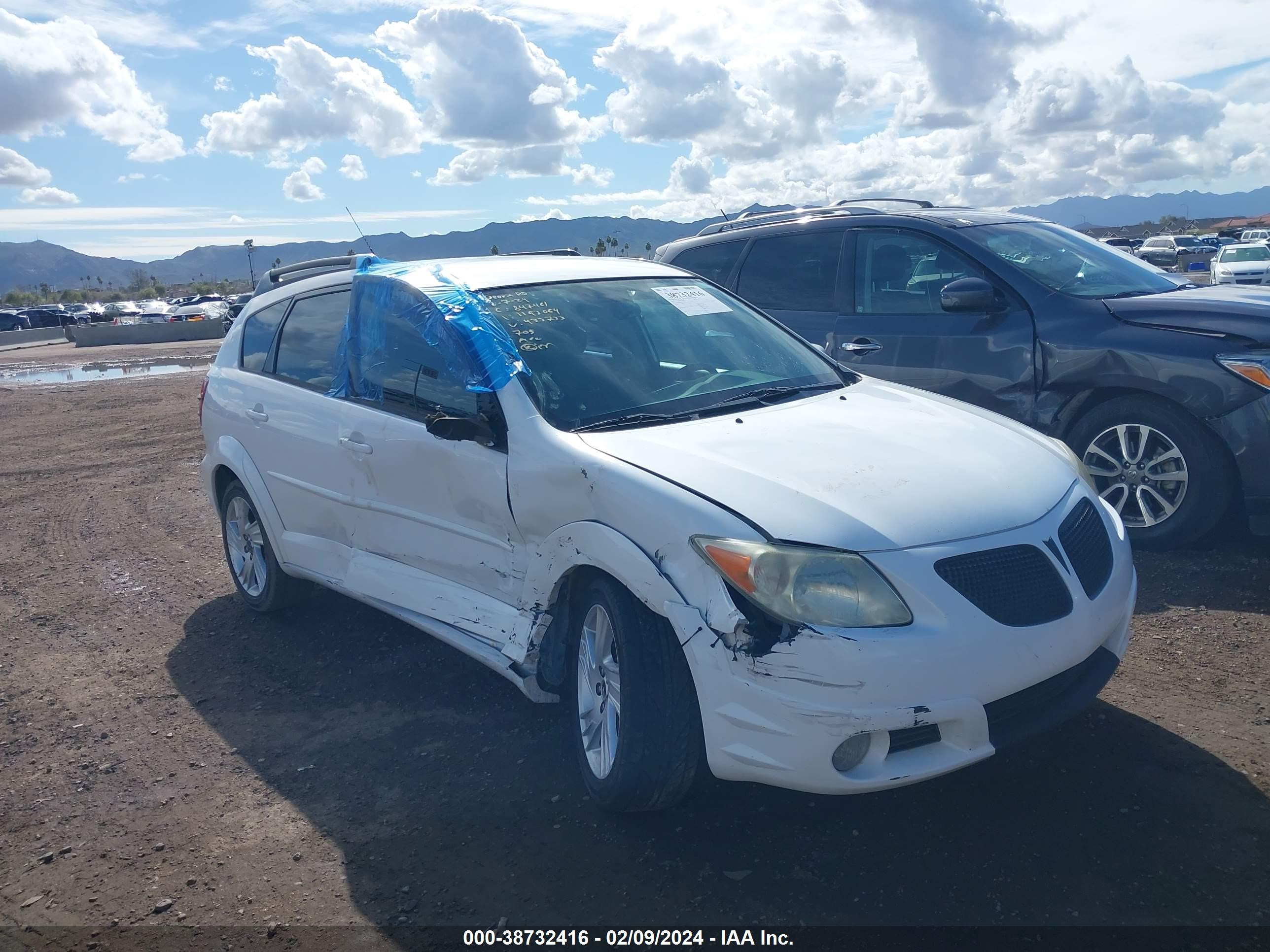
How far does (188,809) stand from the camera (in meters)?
3.84

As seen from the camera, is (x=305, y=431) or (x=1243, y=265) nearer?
(x=305, y=431)

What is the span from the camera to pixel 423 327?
14.3 ft

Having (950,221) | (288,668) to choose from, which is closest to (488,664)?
(288,668)

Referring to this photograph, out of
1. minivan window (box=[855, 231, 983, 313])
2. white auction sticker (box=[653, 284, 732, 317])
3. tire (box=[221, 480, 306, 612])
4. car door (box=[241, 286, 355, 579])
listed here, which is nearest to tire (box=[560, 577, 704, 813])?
white auction sticker (box=[653, 284, 732, 317])

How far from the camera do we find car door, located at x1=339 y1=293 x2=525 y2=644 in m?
3.92

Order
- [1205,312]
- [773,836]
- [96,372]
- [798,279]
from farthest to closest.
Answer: [96,372] < [798,279] < [1205,312] < [773,836]

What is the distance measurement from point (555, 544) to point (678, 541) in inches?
24.1

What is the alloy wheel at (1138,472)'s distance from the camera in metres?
5.48

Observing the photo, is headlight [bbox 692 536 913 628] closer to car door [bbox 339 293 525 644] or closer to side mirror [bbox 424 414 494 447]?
car door [bbox 339 293 525 644]

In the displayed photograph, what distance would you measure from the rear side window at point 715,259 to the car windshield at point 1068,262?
5.61 ft

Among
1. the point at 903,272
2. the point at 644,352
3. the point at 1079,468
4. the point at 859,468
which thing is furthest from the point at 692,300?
the point at 903,272

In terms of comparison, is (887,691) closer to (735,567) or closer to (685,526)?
(735,567)

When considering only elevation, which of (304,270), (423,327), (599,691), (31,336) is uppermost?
(304,270)

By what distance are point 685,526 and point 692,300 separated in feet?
6.51
